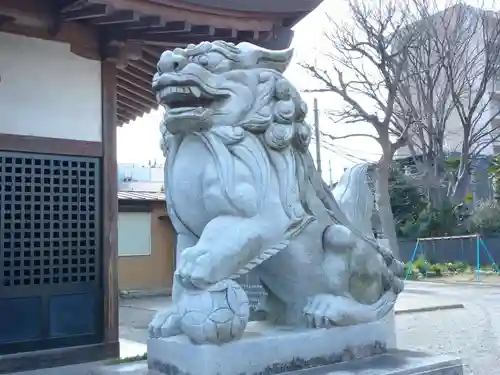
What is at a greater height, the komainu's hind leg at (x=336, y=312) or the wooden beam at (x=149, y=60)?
the wooden beam at (x=149, y=60)

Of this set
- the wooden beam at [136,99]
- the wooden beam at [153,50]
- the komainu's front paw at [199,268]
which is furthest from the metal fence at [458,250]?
the komainu's front paw at [199,268]

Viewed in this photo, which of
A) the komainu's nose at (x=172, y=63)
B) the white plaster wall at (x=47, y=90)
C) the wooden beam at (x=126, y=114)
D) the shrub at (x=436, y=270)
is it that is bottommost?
the shrub at (x=436, y=270)

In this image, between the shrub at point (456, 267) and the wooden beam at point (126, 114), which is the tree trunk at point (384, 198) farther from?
the wooden beam at point (126, 114)

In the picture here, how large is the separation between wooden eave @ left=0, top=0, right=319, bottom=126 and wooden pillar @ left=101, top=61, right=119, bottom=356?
28 centimetres

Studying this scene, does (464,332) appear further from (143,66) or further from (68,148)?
(68,148)

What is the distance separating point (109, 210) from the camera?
19.4ft

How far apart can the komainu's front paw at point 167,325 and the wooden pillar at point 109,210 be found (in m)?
3.48

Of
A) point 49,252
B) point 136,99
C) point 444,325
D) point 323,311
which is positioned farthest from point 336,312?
point 444,325

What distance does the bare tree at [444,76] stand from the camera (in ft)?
61.4

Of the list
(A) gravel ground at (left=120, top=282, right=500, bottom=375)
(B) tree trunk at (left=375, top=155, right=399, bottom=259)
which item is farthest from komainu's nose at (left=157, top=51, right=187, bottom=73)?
(B) tree trunk at (left=375, top=155, right=399, bottom=259)

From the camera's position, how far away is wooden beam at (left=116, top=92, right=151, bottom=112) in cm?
798

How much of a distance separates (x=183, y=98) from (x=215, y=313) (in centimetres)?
88

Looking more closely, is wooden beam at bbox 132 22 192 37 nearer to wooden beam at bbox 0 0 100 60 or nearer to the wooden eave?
the wooden eave

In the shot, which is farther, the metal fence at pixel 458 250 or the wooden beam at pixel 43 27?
the metal fence at pixel 458 250
